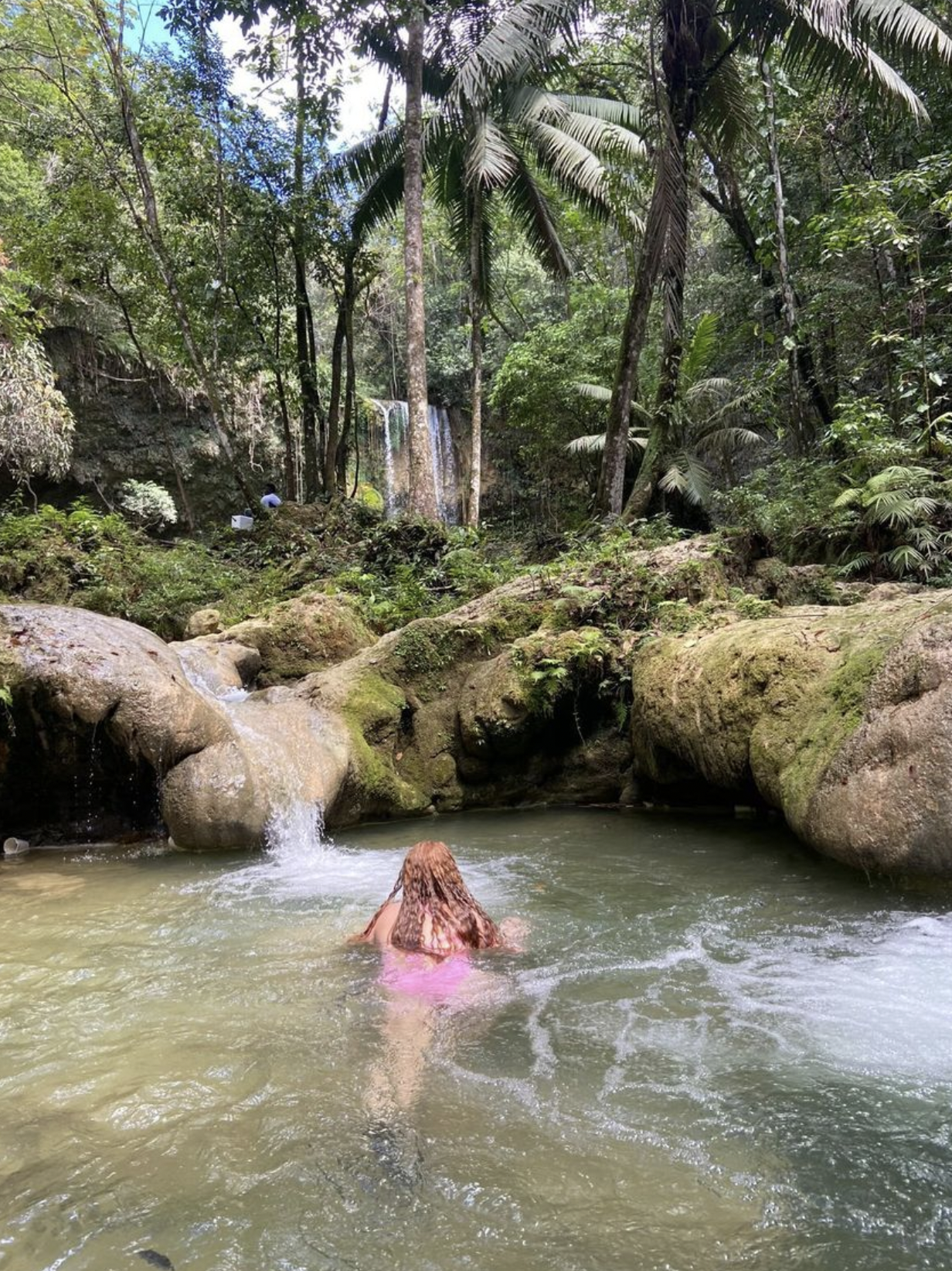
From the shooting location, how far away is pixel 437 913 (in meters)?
3.92

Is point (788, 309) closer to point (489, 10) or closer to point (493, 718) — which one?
point (489, 10)

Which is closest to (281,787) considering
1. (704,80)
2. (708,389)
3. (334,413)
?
(704,80)

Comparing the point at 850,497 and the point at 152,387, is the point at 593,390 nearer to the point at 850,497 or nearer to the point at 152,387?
the point at 850,497

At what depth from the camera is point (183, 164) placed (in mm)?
14891

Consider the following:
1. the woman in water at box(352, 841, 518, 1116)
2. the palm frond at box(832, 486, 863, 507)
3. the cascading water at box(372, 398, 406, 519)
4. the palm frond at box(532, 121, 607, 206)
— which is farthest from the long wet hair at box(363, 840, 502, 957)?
the cascading water at box(372, 398, 406, 519)

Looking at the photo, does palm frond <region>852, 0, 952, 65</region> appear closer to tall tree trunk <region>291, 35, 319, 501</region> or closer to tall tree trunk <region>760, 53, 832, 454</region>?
tall tree trunk <region>760, 53, 832, 454</region>

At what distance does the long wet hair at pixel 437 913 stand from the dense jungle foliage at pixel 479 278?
Answer: 19.5 feet

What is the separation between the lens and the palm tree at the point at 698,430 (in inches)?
618

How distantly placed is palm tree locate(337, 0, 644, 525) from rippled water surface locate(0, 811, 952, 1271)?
34.9 feet

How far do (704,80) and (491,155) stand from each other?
4009mm

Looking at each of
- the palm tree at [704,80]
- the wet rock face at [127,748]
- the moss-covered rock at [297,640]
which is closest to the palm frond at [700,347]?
the palm tree at [704,80]

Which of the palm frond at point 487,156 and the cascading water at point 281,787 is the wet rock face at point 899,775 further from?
the palm frond at point 487,156

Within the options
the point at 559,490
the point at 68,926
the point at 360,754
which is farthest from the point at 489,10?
the point at 68,926

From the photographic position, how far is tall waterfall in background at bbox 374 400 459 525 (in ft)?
77.4
